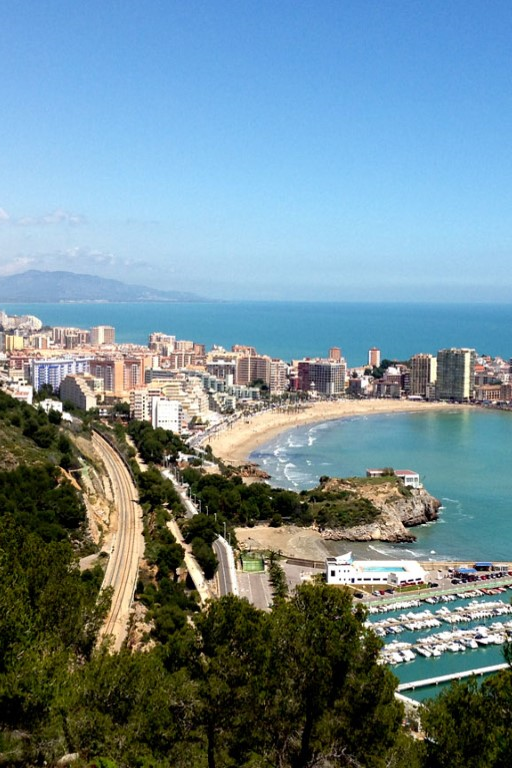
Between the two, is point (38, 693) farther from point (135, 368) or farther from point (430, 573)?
point (135, 368)

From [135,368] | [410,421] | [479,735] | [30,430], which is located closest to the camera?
[479,735]

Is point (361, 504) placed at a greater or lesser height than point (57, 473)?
lesser

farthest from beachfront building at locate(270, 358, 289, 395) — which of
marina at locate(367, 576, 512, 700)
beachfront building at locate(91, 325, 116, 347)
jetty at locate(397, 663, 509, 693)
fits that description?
jetty at locate(397, 663, 509, 693)

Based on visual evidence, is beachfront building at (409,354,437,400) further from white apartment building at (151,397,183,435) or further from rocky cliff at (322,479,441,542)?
rocky cliff at (322,479,441,542)

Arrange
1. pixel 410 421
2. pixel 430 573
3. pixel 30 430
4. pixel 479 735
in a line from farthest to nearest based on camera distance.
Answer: pixel 410 421
pixel 30 430
pixel 430 573
pixel 479 735

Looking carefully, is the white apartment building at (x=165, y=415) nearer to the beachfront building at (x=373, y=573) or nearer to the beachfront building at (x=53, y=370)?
the beachfront building at (x=53, y=370)

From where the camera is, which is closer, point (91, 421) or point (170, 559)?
point (170, 559)

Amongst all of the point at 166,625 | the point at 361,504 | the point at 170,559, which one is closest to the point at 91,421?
the point at 361,504
